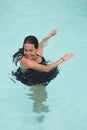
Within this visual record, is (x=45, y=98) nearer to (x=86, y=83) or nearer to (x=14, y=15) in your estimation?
(x=86, y=83)

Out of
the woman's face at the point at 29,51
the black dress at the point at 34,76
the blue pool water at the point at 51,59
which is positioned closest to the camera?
the woman's face at the point at 29,51

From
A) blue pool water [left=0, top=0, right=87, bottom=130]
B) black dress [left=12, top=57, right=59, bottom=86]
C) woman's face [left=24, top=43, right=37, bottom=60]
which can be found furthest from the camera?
blue pool water [left=0, top=0, right=87, bottom=130]

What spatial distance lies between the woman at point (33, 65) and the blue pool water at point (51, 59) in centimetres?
17

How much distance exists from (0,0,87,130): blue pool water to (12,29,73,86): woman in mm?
174

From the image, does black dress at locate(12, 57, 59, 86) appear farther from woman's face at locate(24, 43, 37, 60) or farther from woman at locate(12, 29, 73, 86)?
woman's face at locate(24, 43, 37, 60)

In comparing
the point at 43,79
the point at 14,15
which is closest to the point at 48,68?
the point at 43,79

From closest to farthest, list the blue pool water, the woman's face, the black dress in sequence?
the woman's face < the black dress < the blue pool water

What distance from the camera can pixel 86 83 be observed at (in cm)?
487

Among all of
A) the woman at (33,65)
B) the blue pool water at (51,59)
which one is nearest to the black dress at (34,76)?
the woman at (33,65)

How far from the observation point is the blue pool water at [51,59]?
4.25 metres

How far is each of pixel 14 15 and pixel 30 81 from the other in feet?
9.06

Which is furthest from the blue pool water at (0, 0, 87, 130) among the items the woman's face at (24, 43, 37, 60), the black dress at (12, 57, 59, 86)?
the woman's face at (24, 43, 37, 60)

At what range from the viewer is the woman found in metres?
3.73

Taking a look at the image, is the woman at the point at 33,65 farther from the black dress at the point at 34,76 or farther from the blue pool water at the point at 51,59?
the blue pool water at the point at 51,59
